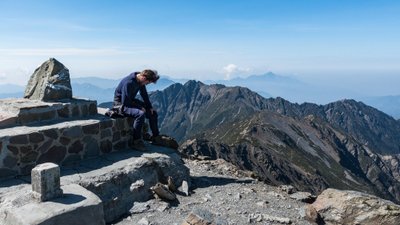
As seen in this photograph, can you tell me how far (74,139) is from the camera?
1180 centimetres

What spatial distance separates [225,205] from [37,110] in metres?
5.86

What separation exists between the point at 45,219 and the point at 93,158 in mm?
5934

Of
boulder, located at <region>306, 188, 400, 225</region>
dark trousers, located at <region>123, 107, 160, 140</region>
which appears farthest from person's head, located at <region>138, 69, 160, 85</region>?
boulder, located at <region>306, 188, 400, 225</region>

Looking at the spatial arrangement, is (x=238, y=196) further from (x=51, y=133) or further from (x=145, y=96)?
(x=51, y=133)

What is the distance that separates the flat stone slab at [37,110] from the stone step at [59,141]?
0.26 m

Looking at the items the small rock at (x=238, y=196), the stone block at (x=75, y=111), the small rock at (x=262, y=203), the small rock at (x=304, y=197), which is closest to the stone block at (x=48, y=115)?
the stone block at (x=75, y=111)

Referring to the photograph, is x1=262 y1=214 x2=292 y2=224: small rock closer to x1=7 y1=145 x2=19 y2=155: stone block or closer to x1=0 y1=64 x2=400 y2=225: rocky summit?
x1=0 y1=64 x2=400 y2=225: rocky summit

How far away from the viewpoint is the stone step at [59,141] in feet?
33.8

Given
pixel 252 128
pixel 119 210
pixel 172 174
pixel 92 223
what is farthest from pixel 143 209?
pixel 252 128

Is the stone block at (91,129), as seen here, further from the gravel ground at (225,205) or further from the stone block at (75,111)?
the gravel ground at (225,205)

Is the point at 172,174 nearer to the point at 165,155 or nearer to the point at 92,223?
the point at 165,155

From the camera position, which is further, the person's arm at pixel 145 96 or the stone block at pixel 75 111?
the person's arm at pixel 145 96

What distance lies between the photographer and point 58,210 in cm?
684

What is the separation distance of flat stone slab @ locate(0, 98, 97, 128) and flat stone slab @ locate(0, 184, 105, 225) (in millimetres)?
4056
